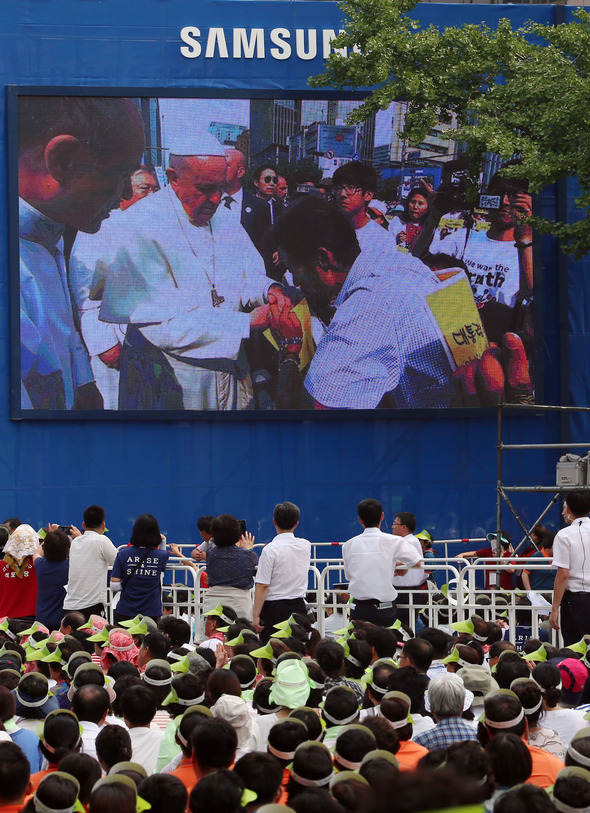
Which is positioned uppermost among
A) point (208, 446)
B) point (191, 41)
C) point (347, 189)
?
point (191, 41)

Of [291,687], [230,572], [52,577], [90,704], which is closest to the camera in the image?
[90,704]

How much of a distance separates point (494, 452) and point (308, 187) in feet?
14.0

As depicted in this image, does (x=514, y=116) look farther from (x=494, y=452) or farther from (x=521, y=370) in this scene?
(x=494, y=452)

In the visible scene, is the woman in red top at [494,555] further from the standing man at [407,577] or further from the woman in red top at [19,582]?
the woman in red top at [19,582]

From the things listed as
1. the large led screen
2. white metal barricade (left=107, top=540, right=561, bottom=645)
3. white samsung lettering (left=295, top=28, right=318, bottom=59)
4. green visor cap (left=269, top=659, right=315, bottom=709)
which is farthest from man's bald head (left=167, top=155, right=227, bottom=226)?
green visor cap (left=269, top=659, right=315, bottom=709)

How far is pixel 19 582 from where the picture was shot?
29.4 ft

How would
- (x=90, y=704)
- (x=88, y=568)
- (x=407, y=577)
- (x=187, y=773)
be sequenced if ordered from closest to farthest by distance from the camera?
(x=187, y=773)
(x=90, y=704)
(x=88, y=568)
(x=407, y=577)

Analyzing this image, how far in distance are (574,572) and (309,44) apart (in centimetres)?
957

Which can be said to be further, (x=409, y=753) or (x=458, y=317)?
(x=458, y=317)

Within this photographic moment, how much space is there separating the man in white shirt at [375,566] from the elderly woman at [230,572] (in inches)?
30.7

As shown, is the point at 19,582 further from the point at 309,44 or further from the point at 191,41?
the point at 309,44

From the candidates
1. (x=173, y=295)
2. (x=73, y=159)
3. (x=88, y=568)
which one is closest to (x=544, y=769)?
(x=88, y=568)

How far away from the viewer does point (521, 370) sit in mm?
14891

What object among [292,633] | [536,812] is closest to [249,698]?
[292,633]
